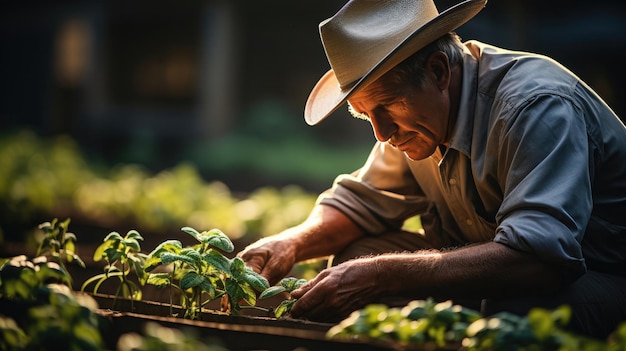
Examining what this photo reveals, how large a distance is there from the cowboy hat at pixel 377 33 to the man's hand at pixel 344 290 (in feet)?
1.91

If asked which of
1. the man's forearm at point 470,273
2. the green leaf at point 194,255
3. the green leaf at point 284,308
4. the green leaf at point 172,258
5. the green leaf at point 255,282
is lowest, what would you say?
the man's forearm at point 470,273

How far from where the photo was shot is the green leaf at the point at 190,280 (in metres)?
2.59

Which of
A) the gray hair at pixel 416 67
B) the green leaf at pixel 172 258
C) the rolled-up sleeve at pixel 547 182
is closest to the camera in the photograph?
the rolled-up sleeve at pixel 547 182

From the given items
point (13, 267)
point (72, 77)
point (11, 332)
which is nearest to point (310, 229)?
point (13, 267)

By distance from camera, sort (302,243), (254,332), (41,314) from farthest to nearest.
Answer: (302,243)
(254,332)
(41,314)

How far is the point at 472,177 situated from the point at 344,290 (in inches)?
27.7

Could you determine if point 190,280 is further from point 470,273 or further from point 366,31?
point 366,31

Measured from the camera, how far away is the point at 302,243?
3.29 m

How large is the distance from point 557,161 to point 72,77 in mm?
21835

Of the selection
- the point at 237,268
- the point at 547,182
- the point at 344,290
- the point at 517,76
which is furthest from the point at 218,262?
the point at 517,76

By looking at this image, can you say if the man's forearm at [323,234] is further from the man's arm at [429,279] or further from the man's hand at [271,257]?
the man's arm at [429,279]

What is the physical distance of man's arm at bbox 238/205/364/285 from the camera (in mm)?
3104

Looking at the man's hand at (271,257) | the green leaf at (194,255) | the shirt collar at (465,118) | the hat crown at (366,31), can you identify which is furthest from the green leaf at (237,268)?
the shirt collar at (465,118)

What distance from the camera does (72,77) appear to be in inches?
903
